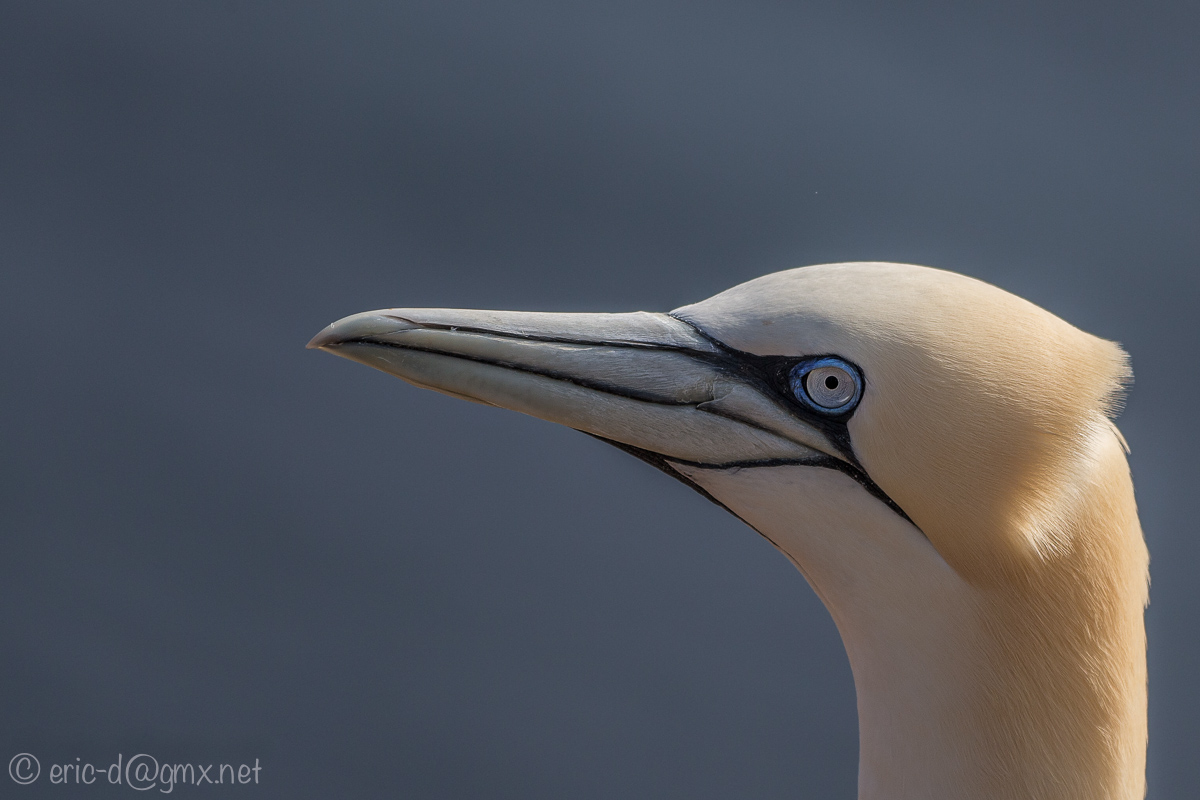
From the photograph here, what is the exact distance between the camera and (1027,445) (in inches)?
52.9

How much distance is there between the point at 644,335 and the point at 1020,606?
0.66 m

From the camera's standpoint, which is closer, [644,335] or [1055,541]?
[1055,541]

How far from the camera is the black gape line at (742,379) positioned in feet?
4.74

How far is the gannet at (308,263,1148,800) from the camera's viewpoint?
1.36 m

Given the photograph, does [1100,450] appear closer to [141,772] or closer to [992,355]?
[992,355]

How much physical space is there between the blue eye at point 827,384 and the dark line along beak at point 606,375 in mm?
52

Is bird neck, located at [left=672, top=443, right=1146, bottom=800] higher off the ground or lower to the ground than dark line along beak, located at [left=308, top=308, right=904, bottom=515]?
lower

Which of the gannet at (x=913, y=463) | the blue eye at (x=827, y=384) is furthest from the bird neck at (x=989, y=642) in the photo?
the blue eye at (x=827, y=384)

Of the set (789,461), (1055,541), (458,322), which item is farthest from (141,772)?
(1055,541)

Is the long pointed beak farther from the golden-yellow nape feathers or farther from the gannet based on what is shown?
the golden-yellow nape feathers

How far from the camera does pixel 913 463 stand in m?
1.37

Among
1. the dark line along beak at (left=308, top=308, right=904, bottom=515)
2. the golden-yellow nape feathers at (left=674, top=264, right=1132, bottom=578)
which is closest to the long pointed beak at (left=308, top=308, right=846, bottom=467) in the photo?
the dark line along beak at (left=308, top=308, right=904, bottom=515)

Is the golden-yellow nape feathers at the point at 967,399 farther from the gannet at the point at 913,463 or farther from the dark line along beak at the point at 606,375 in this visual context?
the dark line along beak at the point at 606,375

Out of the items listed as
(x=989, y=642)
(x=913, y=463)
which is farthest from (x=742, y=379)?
(x=989, y=642)
